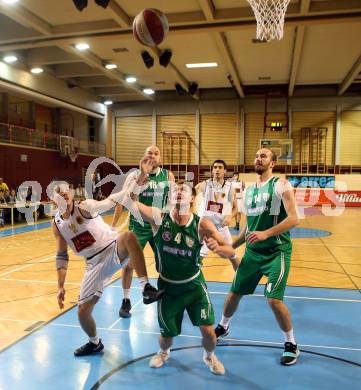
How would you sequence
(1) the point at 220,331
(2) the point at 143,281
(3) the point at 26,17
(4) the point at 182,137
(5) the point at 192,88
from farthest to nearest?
(4) the point at 182,137 < (5) the point at 192,88 < (3) the point at 26,17 < (1) the point at 220,331 < (2) the point at 143,281

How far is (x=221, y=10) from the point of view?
40.5 feet

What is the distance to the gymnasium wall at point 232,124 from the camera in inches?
938

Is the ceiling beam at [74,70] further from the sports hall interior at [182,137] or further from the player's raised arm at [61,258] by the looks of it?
the player's raised arm at [61,258]

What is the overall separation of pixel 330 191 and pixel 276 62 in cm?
819

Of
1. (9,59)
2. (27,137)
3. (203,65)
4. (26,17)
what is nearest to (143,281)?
(26,17)

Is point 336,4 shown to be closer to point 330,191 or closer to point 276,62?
point 276,62

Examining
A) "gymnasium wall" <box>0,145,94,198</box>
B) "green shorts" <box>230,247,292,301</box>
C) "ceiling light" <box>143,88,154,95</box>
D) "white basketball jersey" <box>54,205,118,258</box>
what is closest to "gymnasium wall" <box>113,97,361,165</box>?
"ceiling light" <box>143,88,154,95</box>

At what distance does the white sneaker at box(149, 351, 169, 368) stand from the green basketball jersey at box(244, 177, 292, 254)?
51.0 inches

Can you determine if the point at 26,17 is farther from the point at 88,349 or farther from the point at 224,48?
the point at 88,349

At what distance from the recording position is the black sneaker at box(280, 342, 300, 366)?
3.80 metres

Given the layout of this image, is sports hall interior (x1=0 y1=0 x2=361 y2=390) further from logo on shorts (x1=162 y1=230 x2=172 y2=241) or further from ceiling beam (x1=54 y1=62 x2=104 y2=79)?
logo on shorts (x1=162 y1=230 x2=172 y2=241)

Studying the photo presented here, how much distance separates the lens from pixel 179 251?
3.54 metres

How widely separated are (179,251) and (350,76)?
62.7ft

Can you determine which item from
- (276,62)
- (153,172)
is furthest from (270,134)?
(153,172)
